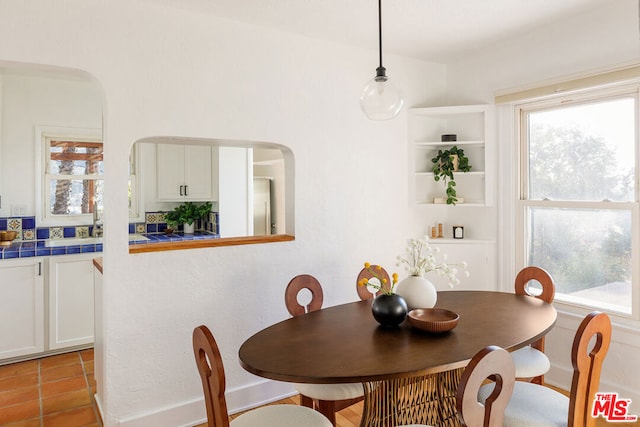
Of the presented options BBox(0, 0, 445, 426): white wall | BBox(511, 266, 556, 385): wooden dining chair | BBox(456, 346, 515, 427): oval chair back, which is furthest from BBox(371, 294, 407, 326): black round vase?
Answer: BBox(0, 0, 445, 426): white wall

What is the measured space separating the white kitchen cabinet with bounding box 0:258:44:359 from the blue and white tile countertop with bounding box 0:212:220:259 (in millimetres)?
95

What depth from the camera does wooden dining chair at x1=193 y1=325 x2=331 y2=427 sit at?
154 cm

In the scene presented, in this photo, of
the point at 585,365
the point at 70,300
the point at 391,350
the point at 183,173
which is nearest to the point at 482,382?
the point at 391,350

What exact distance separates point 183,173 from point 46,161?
135cm

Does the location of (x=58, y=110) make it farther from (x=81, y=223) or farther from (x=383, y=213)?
(x=383, y=213)

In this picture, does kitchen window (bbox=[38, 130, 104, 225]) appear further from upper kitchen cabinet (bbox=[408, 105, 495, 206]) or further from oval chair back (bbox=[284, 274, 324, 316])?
upper kitchen cabinet (bbox=[408, 105, 495, 206])

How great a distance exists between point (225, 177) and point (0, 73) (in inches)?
89.7

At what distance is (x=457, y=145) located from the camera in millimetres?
3811

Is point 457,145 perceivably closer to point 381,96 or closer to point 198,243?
point 381,96

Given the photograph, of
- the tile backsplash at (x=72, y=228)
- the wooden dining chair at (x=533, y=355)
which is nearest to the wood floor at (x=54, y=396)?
the wooden dining chair at (x=533, y=355)

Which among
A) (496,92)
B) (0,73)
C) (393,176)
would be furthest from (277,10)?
(0,73)

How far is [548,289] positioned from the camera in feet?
8.81

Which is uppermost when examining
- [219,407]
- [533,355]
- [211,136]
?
[211,136]

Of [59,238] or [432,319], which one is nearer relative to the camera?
[432,319]
